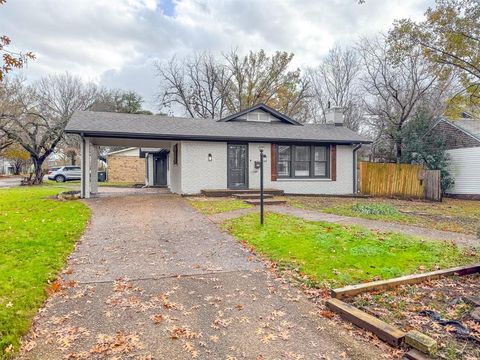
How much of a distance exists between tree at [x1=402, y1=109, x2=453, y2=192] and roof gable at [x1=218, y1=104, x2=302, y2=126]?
7.24 metres

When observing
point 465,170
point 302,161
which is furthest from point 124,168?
point 465,170

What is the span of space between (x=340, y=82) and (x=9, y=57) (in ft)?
104

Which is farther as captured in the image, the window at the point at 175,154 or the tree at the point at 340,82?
the tree at the point at 340,82

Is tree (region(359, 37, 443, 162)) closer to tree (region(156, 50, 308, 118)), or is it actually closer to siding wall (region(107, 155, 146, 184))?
tree (region(156, 50, 308, 118))

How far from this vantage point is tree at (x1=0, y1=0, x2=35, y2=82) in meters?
4.02

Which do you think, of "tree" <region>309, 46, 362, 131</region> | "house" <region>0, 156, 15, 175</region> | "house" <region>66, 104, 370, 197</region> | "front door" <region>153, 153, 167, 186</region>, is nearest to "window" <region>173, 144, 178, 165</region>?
"house" <region>66, 104, 370, 197</region>

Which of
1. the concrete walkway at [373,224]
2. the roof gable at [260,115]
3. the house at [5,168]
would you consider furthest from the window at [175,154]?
the house at [5,168]

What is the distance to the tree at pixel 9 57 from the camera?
4.02 meters

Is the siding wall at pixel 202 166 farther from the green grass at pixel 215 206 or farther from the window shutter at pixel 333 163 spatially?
the window shutter at pixel 333 163

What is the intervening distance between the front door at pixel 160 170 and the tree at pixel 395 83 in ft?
47.9

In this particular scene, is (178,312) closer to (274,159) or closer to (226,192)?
(226,192)

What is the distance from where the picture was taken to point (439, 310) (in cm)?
375

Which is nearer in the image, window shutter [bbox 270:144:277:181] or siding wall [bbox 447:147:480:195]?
window shutter [bbox 270:144:277:181]

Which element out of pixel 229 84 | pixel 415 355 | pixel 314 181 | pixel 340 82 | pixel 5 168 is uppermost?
pixel 229 84
